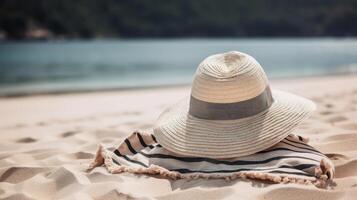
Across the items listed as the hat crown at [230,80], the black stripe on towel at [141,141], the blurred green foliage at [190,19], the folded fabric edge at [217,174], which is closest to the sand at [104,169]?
the folded fabric edge at [217,174]

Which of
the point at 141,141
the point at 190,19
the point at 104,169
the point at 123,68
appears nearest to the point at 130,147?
the point at 141,141

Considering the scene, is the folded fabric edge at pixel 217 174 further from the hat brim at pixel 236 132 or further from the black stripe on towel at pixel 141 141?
the black stripe on towel at pixel 141 141

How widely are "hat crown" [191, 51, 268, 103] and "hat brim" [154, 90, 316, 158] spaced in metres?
0.12

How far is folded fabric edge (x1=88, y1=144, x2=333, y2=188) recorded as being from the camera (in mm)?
2166

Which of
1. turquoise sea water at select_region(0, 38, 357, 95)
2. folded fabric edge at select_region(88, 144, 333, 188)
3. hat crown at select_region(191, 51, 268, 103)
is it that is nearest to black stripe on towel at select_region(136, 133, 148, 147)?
folded fabric edge at select_region(88, 144, 333, 188)

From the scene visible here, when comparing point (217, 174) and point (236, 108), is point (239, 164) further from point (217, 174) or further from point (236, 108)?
point (236, 108)

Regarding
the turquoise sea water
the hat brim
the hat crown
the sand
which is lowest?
the turquoise sea water

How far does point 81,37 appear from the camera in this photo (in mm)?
83125

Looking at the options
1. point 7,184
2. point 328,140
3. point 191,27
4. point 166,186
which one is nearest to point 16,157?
point 7,184

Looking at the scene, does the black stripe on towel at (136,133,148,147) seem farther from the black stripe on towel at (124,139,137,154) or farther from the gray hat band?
the gray hat band

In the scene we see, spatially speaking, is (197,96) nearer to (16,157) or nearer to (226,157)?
(226,157)

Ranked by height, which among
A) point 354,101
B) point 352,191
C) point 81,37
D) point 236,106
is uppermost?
point 236,106

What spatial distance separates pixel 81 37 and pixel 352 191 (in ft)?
275

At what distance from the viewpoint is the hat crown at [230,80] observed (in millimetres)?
2414
